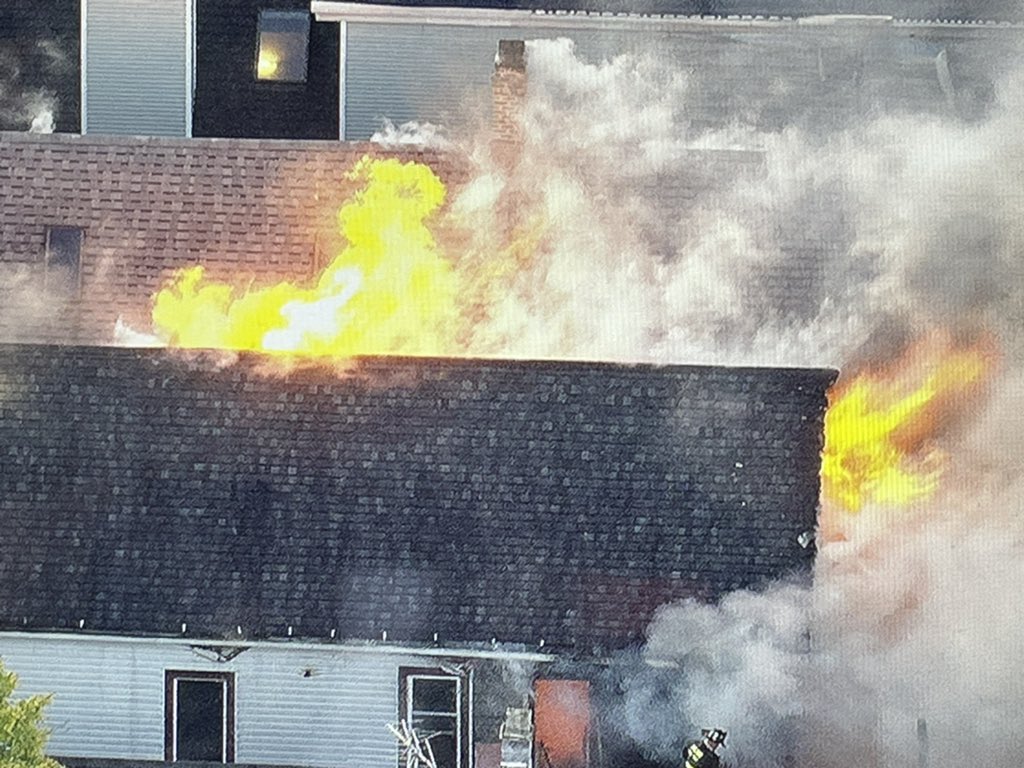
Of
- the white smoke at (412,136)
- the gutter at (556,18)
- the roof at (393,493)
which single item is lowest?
the roof at (393,493)

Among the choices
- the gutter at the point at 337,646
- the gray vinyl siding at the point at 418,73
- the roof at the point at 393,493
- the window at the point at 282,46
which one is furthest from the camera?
the window at the point at 282,46

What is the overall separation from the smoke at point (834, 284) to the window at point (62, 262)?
563 cm

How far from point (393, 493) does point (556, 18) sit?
8340mm

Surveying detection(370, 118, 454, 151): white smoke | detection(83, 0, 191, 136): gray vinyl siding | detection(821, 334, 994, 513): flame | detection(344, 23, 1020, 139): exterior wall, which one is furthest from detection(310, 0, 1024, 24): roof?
detection(821, 334, 994, 513): flame

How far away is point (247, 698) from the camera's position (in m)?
18.0

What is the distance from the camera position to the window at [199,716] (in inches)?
706

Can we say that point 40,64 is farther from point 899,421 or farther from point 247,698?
point 899,421

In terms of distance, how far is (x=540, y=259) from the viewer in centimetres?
2019

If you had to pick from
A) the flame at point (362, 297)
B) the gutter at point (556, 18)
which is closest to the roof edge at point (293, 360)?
the flame at point (362, 297)

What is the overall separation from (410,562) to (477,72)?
8.38 metres

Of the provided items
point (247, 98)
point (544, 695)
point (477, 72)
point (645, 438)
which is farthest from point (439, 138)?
point (544, 695)

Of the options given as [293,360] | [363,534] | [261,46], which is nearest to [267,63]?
[261,46]

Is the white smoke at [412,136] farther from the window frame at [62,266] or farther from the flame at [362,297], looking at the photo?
the window frame at [62,266]

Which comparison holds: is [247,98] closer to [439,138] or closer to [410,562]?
[439,138]
